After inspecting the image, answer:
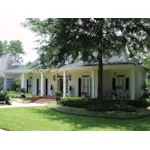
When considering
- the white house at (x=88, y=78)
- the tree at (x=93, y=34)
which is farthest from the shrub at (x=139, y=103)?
the tree at (x=93, y=34)

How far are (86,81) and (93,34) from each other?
32.8 feet

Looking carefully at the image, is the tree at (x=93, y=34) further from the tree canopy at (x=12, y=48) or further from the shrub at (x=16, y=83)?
the tree canopy at (x=12, y=48)

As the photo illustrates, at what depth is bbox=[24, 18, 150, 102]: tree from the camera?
15289 mm

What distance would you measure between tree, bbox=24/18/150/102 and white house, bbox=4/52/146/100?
389 centimetres

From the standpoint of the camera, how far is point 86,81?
2528 centimetres

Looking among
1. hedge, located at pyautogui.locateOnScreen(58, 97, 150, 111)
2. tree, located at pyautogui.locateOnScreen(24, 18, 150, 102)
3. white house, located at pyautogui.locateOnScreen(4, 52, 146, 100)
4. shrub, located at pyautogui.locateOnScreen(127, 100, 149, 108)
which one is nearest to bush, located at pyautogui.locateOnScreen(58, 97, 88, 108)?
hedge, located at pyautogui.locateOnScreen(58, 97, 150, 111)

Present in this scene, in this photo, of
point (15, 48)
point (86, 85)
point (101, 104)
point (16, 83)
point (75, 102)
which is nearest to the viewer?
point (101, 104)

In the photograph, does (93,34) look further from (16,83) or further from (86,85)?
(16,83)

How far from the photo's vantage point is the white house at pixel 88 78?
70.3 ft

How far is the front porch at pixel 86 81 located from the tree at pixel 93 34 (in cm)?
460

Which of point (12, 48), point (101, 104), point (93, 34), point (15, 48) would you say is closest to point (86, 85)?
point (101, 104)
